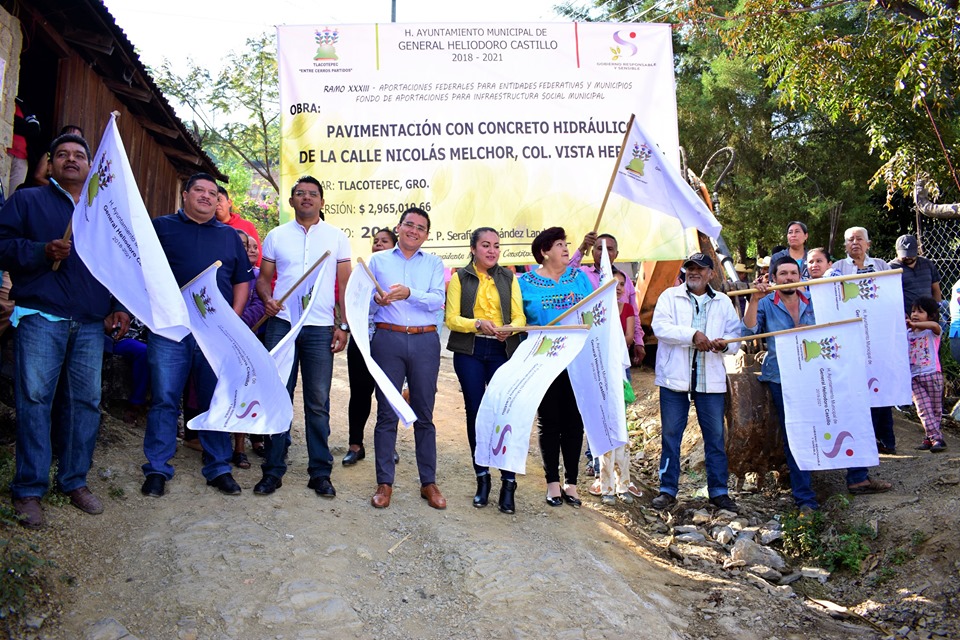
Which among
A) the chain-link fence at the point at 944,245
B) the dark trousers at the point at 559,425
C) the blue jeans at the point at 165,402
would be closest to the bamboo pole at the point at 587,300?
the dark trousers at the point at 559,425

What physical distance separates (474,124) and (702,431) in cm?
307

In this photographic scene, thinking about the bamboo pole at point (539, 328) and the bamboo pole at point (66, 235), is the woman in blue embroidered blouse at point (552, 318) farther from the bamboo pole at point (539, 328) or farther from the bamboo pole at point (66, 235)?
the bamboo pole at point (66, 235)

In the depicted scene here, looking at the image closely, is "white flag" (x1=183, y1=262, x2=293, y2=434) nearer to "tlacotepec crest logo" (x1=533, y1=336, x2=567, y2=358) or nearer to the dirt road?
the dirt road

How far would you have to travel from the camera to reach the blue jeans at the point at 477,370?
213 inches

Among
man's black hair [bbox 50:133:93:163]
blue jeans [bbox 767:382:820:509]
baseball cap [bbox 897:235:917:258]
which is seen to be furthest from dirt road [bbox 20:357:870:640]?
baseball cap [bbox 897:235:917:258]

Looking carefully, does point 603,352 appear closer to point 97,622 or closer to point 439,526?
point 439,526

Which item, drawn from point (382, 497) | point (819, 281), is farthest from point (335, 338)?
point (819, 281)

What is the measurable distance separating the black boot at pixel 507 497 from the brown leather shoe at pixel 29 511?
104 inches

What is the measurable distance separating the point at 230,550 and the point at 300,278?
1715 millimetres

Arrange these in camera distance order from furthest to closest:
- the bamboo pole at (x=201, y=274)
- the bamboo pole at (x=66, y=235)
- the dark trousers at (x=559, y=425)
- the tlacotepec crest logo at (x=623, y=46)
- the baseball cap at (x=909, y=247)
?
the baseball cap at (x=909, y=247) < the tlacotepec crest logo at (x=623, y=46) < the dark trousers at (x=559, y=425) < the bamboo pole at (x=201, y=274) < the bamboo pole at (x=66, y=235)

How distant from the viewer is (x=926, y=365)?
7.09m

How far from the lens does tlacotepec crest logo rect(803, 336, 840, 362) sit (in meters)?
6.06

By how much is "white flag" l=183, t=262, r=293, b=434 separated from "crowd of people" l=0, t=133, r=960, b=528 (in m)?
0.17

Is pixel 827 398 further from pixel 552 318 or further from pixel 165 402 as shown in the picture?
pixel 165 402
